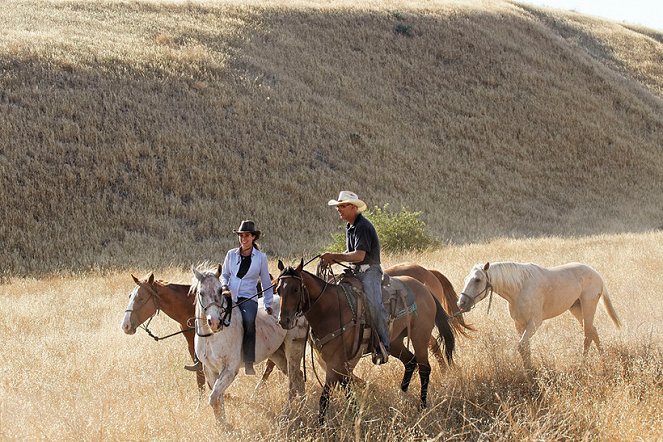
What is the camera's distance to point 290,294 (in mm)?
8094

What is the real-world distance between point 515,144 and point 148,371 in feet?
125

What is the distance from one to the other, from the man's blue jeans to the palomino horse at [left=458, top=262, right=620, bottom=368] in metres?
1.92

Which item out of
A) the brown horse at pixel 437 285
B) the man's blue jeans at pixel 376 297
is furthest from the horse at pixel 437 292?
the man's blue jeans at pixel 376 297

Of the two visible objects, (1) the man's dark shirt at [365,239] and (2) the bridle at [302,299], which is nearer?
(2) the bridle at [302,299]

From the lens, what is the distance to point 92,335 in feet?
41.7

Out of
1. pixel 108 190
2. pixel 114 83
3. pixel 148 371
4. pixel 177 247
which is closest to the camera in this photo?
pixel 148 371

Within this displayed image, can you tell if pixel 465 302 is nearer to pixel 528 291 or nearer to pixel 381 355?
pixel 528 291

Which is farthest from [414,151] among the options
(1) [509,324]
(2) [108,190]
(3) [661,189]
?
(1) [509,324]

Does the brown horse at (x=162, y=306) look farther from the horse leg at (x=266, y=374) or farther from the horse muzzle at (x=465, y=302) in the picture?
the horse muzzle at (x=465, y=302)

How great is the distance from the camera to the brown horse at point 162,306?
29.6 ft

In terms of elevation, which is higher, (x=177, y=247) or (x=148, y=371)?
(x=148, y=371)

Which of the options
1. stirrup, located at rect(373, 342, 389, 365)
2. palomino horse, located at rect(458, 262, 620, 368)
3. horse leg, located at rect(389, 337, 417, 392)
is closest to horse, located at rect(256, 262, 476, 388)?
palomino horse, located at rect(458, 262, 620, 368)

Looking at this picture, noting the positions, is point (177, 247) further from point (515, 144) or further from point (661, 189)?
point (661, 189)

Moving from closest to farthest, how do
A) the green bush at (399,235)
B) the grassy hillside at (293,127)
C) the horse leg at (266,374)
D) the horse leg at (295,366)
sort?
the horse leg at (295,366) → the horse leg at (266,374) → the green bush at (399,235) → the grassy hillside at (293,127)
